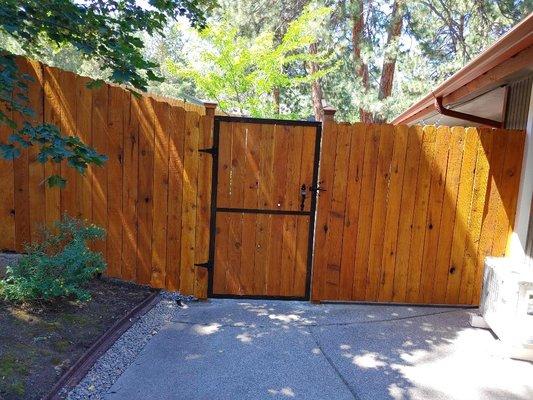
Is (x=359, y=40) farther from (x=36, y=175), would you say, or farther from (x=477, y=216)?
(x=36, y=175)

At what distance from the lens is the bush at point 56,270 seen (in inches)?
119

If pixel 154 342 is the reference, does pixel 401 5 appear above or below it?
above

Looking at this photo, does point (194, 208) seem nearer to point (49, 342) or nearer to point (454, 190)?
point (49, 342)

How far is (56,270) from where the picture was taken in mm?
3213

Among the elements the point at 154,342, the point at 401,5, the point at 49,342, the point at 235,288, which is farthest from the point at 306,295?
the point at 401,5

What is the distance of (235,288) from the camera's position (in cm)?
412

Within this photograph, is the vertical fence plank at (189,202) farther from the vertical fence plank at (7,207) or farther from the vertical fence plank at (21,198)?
the vertical fence plank at (7,207)

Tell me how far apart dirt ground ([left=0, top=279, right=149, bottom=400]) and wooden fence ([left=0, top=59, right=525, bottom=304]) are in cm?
73

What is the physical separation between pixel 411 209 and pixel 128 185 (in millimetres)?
2600

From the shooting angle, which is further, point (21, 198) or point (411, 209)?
point (411, 209)

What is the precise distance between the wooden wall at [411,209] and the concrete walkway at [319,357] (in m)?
0.29

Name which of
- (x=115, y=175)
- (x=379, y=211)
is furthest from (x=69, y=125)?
(x=379, y=211)

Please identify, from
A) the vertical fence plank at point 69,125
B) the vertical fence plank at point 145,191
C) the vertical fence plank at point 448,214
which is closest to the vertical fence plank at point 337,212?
the vertical fence plank at point 448,214

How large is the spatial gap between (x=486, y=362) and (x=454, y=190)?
5.05 feet
